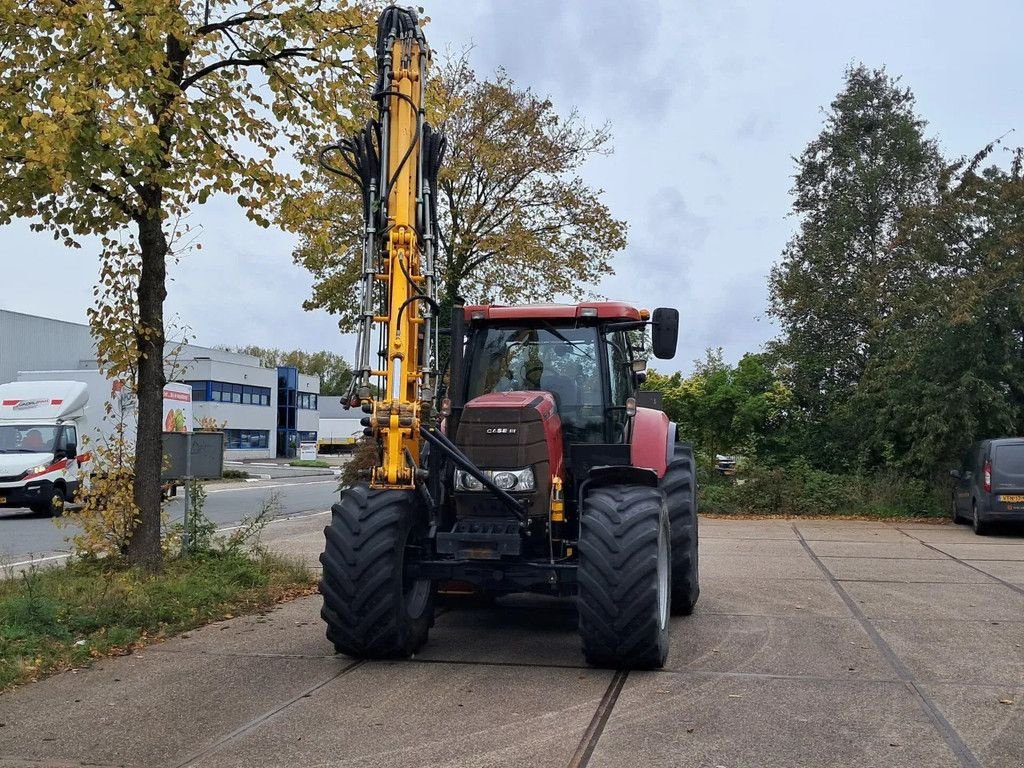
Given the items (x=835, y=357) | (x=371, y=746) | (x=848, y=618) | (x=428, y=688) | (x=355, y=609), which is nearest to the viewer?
(x=371, y=746)

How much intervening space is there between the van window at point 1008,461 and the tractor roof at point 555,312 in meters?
12.4

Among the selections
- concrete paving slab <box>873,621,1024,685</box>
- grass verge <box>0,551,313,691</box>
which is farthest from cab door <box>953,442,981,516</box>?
grass verge <box>0,551,313,691</box>

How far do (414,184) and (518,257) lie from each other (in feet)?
59.7

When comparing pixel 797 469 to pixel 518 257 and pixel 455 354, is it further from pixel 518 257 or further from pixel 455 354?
pixel 455 354

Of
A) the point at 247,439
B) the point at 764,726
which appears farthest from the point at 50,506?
the point at 247,439

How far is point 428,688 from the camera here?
6551 millimetres

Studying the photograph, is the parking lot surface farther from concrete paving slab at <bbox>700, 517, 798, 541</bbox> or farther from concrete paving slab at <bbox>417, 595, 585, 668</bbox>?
concrete paving slab at <bbox>700, 517, 798, 541</bbox>

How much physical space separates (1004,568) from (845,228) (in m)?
21.4

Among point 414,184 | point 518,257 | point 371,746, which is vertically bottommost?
point 371,746

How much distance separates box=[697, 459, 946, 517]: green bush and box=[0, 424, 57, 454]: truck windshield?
1467 centimetres

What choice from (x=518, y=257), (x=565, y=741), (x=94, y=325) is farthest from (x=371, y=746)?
(x=518, y=257)

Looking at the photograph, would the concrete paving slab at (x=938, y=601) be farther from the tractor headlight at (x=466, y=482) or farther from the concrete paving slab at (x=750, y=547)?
the tractor headlight at (x=466, y=482)

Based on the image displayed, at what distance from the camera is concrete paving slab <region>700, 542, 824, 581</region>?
41.9ft

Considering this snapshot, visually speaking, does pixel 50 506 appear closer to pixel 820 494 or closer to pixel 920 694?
pixel 820 494
